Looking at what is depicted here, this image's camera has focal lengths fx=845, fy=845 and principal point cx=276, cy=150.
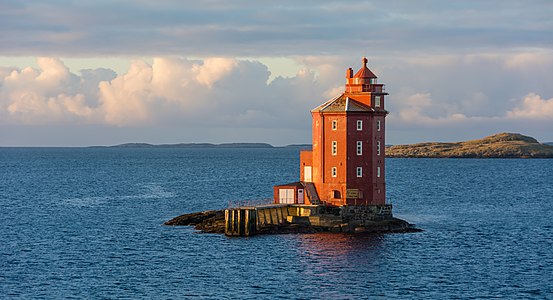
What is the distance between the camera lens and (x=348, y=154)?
7856 cm

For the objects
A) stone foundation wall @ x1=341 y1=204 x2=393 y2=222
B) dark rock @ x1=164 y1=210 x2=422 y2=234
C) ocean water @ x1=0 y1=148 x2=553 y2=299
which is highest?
stone foundation wall @ x1=341 y1=204 x2=393 y2=222

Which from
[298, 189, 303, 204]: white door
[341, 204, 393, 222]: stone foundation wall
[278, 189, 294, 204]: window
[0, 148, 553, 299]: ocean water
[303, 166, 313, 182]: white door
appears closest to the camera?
[0, 148, 553, 299]: ocean water

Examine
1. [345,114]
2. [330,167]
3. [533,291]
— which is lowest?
[533,291]

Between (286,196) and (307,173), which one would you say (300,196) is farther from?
(307,173)

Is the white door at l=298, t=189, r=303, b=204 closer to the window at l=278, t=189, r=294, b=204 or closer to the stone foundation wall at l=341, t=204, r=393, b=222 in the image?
the window at l=278, t=189, r=294, b=204

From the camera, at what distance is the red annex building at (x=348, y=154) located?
78688mm

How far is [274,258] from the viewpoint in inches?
2576

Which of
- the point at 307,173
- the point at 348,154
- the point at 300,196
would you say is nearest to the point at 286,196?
the point at 300,196

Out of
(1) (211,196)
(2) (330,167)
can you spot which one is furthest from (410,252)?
(1) (211,196)

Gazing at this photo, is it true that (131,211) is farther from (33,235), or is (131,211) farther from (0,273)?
(0,273)

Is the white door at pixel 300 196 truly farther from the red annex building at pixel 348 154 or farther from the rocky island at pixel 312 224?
the rocky island at pixel 312 224

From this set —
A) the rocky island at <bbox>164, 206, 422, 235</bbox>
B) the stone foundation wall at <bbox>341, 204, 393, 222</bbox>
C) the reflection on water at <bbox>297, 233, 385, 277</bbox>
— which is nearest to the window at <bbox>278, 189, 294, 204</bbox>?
the rocky island at <bbox>164, 206, 422, 235</bbox>

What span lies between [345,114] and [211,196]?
51073 millimetres

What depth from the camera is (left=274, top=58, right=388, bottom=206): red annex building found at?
258 ft
